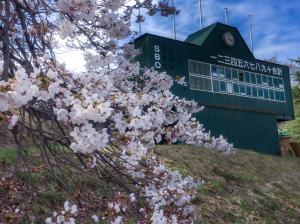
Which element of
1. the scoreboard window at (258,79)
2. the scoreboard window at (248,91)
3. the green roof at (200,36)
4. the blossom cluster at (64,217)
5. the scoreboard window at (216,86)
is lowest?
the blossom cluster at (64,217)

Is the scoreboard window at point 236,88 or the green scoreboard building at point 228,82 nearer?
the green scoreboard building at point 228,82

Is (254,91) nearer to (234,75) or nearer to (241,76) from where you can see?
(241,76)

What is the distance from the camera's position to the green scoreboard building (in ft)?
69.3

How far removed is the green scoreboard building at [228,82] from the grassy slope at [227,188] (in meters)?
4.10

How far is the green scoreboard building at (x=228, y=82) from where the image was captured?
831 inches

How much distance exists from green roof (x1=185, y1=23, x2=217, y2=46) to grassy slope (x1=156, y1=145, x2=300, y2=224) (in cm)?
721

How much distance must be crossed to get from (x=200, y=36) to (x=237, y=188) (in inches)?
522

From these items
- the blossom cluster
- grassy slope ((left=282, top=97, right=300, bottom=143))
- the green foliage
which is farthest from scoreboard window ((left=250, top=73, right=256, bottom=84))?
the blossom cluster

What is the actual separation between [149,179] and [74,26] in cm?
178

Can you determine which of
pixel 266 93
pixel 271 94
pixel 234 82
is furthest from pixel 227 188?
pixel 271 94

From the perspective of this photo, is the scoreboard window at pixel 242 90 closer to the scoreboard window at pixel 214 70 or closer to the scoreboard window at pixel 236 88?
the scoreboard window at pixel 236 88

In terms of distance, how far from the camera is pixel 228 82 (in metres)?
24.1

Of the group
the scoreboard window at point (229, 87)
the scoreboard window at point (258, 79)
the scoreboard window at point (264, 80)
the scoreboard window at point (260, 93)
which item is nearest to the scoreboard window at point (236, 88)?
the scoreboard window at point (229, 87)

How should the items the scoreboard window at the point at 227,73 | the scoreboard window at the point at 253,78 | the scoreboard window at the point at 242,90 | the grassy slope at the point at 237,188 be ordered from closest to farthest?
the grassy slope at the point at 237,188
the scoreboard window at the point at 227,73
the scoreboard window at the point at 242,90
the scoreboard window at the point at 253,78
